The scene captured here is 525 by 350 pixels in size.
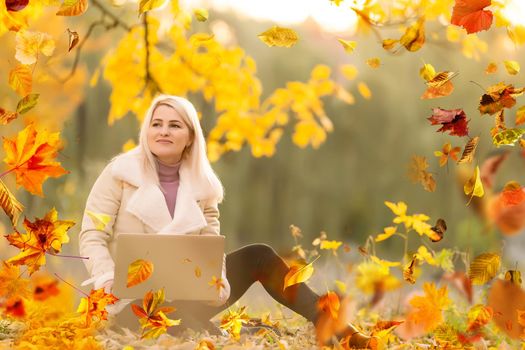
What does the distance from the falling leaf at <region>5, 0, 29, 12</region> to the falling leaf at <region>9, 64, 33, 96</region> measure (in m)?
0.16

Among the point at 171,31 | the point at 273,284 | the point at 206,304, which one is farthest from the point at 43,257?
the point at 171,31

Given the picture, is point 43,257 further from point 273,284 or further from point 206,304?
point 273,284

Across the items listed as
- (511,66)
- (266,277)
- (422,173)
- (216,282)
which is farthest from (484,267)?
(266,277)

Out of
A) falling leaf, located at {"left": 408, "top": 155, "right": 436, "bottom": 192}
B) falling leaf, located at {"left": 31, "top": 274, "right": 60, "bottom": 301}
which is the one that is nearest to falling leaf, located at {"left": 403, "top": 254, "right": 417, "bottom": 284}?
falling leaf, located at {"left": 408, "top": 155, "right": 436, "bottom": 192}

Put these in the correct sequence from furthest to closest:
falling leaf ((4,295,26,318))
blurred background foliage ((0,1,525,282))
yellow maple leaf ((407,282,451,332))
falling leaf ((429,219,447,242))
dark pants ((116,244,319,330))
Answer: blurred background foliage ((0,1,525,282))
dark pants ((116,244,319,330))
yellow maple leaf ((407,282,451,332))
falling leaf ((429,219,447,242))
falling leaf ((4,295,26,318))

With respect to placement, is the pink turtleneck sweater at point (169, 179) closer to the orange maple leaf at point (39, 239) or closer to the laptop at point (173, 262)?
the laptop at point (173, 262)

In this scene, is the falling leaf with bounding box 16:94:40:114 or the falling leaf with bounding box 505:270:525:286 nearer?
the falling leaf with bounding box 16:94:40:114

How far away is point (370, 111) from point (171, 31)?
4.61 metres

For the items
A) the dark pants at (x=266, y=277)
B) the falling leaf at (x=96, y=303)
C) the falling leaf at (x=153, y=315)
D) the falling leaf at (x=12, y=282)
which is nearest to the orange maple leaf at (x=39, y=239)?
the falling leaf at (x=12, y=282)

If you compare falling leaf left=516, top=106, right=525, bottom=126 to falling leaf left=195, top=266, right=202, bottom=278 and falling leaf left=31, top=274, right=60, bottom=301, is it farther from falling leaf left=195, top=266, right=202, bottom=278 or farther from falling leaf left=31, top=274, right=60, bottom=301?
falling leaf left=31, top=274, right=60, bottom=301

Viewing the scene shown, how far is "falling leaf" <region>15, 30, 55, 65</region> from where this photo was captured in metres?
1.58

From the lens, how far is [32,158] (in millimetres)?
1578

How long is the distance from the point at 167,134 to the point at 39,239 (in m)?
0.58

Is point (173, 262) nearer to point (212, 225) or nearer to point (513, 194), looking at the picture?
point (212, 225)
